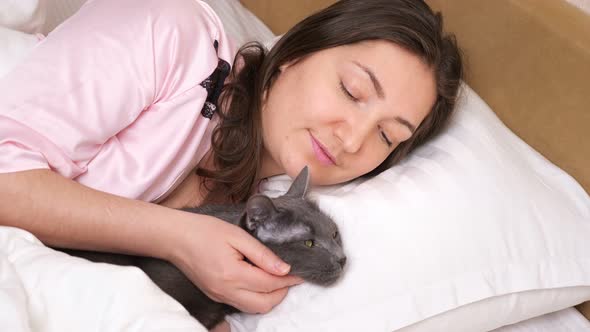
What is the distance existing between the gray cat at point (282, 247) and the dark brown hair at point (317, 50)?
17 centimetres

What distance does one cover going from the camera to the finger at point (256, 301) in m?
1.07

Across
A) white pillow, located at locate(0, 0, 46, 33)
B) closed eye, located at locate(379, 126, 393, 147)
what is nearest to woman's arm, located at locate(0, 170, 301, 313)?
closed eye, located at locate(379, 126, 393, 147)

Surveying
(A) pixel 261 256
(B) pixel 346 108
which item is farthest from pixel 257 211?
(B) pixel 346 108

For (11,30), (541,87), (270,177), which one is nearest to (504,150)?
(541,87)

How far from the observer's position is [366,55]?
1.22 m

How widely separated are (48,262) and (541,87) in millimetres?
1101

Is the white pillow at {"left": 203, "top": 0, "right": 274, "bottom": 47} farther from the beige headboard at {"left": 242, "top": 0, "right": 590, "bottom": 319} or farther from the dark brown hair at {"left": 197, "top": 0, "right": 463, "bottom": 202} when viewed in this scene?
the beige headboard at {"left": 242, "top": 0, "right": 590, "bottom": 319}

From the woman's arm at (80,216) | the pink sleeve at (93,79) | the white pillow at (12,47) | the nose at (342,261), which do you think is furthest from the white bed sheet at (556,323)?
the white pillow at (12,47)

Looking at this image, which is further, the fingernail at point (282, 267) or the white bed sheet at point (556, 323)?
the white bed sheet at point (556, 323)

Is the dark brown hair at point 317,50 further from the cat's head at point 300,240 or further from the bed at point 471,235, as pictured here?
the cat's head at point 300,240

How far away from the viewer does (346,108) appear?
119 cm

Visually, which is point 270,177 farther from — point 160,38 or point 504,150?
point 504,150

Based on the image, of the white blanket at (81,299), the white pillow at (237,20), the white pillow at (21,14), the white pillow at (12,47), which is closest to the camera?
the white blanket at (81,299)

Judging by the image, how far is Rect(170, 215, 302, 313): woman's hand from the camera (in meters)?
1.05
